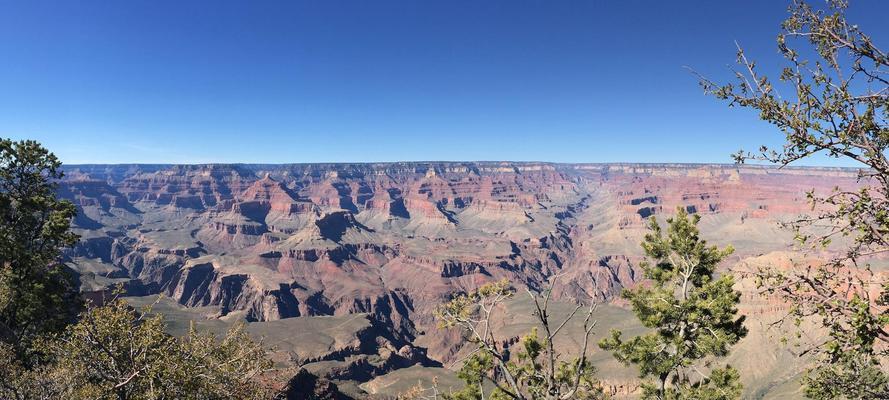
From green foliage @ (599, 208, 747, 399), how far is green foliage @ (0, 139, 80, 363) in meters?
34.7


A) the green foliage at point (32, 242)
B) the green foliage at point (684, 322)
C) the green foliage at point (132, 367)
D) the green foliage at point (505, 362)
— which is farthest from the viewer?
the green foliage at point (32, 242)

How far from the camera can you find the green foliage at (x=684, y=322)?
2266cm

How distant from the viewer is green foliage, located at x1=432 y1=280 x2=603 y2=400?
12.7 meters

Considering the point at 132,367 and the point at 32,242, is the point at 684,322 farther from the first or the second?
the point at 32,242

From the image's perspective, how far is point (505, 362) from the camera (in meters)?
22.8

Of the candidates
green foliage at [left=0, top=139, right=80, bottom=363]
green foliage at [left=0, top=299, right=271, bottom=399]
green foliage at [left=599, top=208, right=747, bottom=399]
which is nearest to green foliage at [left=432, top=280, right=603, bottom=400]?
green foliage at [left=599, top=208, right=747, bottom=399]

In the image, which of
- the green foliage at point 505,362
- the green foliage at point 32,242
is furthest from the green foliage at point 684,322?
the green foliage at point 32,242

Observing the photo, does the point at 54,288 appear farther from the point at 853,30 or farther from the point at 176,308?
the point at 176,308

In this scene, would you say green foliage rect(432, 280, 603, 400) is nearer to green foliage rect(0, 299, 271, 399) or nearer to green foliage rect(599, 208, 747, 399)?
green foliage rect(599, 208, 747, 399)

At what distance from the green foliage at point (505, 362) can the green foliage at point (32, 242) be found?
1012 inches

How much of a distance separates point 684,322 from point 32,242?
41731mm

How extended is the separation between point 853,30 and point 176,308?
188077 millimetres

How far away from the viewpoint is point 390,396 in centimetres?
9244

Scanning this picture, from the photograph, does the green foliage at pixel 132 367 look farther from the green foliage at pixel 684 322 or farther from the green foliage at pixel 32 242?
the green foliage at pixel 684 322
